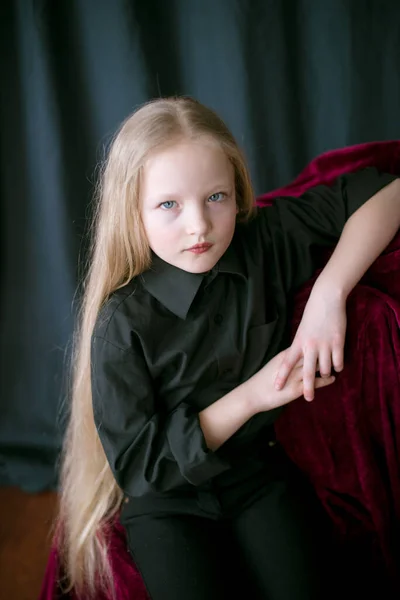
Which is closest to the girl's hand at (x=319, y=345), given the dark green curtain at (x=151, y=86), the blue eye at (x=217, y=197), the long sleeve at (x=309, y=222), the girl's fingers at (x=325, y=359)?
the girl's fingers at (x=325, y=359)

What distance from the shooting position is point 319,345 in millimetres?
889

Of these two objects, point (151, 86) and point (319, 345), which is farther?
point (151, 86)

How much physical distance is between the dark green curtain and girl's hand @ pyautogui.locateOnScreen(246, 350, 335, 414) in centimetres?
72

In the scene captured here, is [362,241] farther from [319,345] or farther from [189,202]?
[189,202]

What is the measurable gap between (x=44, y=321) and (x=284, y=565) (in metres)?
0.97

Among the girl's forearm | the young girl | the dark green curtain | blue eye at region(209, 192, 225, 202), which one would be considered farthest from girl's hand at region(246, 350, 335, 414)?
the dark green curtain

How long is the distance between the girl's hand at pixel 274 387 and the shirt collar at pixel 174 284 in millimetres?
162

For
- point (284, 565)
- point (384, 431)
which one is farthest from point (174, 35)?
point (284, 565)

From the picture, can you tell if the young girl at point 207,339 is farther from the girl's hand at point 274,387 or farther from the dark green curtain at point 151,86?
the dark green curtain at point 151,86

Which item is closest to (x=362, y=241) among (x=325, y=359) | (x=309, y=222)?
(x=309, y=222)

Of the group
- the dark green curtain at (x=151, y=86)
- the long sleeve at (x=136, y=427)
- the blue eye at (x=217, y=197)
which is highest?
the dark green curtain at (x=151, y=86)

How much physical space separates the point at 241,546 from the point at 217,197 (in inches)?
23.1

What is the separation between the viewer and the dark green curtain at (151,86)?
134cm

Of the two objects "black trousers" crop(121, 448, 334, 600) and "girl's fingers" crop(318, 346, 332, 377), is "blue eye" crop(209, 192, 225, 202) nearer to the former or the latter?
"girl's fingers" crop(318, 346, 332, 377)
